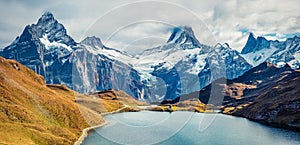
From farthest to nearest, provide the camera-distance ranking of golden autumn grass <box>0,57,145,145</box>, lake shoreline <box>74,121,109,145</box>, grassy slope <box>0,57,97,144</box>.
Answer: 1. lake shoreline <box>74,121,109,145</box>
2. golden autumn grass <box>0,57,145,145</box>
3. grassy slope <box>0,57,97,144</box>

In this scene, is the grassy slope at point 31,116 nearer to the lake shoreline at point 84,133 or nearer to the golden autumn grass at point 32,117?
the golden autumn grass at point 32,117

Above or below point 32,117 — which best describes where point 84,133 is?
below

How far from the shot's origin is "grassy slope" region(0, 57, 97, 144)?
382 ft

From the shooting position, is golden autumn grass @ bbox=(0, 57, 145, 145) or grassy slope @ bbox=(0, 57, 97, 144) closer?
grassy slope @ bbox=(0, 57, 97, 144)

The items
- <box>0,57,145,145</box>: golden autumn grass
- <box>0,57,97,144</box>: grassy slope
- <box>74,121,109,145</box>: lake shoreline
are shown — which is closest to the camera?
<box>0,57,97,144</box>: grassy slope

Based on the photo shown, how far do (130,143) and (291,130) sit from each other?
108m

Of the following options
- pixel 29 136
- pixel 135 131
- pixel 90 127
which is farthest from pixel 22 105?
pixel 135 131

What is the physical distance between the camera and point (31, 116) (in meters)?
134

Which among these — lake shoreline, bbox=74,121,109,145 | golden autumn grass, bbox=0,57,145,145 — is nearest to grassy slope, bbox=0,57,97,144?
golden autumn grass, bbox=0,57,145,145

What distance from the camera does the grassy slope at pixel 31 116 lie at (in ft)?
382

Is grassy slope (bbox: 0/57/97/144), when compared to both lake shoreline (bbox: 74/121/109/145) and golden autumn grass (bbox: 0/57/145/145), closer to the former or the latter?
golden autumn grass (bbox: 0/57/145/145)

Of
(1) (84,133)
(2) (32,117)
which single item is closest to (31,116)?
(2) (32,117)

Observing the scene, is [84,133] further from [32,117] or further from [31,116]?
[31,116]

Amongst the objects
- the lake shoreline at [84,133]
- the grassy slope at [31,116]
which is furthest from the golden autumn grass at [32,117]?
the lake shoreline at [84,133]
